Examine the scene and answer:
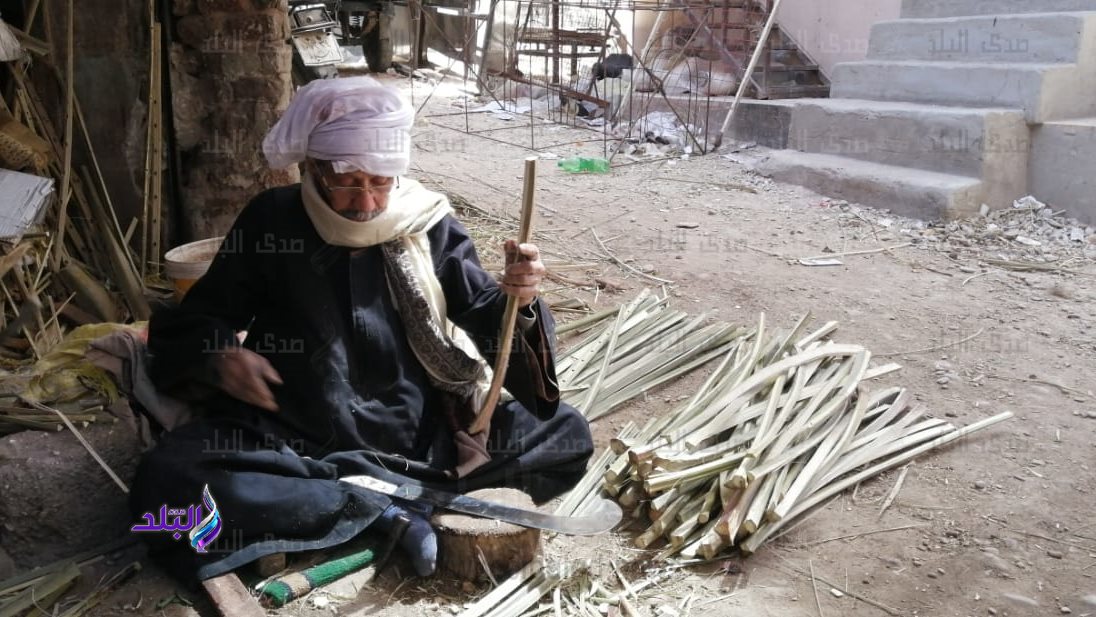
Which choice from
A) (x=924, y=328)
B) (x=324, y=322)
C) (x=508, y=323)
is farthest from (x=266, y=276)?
(x=924, y=328)

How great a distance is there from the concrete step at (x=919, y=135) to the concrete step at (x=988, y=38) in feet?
A: 1.68

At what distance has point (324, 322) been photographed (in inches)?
96.2

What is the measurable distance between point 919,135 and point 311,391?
207 inches

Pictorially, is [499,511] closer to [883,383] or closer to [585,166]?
[883,383]

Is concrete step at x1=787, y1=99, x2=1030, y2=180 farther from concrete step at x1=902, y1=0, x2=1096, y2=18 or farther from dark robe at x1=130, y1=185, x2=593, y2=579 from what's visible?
dark robe at x1=130, y1=185, x2=593, y2=579

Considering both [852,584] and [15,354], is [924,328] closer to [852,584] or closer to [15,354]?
[852,584]

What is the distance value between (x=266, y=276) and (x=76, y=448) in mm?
778

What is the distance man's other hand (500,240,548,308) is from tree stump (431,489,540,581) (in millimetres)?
579

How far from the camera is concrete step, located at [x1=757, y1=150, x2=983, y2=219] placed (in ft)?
18.8

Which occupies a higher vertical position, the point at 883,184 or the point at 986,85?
the point at 986,85

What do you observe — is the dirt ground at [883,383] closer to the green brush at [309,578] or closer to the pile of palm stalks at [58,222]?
the green brush at [309,578]

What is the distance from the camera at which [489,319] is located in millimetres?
2508

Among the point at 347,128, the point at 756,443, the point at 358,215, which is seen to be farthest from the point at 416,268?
the point at 756,443

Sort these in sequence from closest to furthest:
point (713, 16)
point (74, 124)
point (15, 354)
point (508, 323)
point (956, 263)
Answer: point (508, 323) → point (15, 354) → point (74, 124) → point (956, 263) → point (713, 16)
